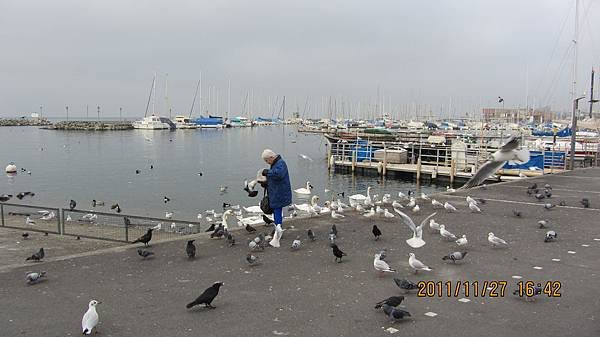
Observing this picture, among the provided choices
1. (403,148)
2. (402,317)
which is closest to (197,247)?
(402,317)

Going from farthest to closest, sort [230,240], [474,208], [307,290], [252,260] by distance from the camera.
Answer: [474,208] → [230,240] → [252,260] → [307,290]

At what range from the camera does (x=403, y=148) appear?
44.8 meters

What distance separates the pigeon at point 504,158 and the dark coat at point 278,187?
4127 millimetres

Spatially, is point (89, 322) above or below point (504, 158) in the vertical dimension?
below

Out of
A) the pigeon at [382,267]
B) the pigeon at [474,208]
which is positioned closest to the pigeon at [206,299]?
the pigeon at [382,267]

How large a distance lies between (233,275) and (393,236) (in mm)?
4548

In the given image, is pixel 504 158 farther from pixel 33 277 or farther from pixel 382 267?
pixel 33 277

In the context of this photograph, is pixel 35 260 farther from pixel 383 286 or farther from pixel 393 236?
pixel 393 236

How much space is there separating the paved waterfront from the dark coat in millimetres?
909

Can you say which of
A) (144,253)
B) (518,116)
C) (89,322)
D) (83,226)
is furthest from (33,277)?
(518,116)

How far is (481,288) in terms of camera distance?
24.7 ft

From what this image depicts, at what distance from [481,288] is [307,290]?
8.91 feet

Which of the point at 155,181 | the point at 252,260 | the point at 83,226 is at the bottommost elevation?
the point at 155,181

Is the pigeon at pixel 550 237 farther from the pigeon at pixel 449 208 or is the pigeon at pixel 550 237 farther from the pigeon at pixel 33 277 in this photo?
the pigeon at pixel 33 277
